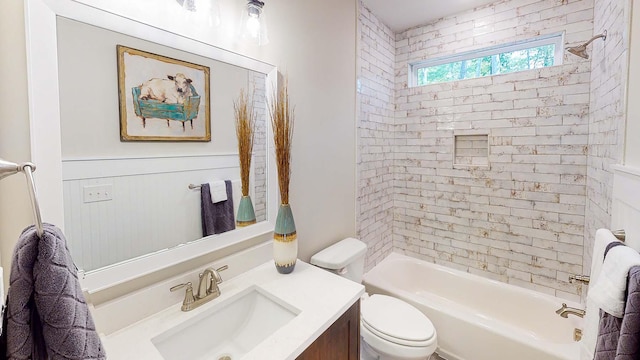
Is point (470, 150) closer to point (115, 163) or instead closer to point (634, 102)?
point (634, 102)

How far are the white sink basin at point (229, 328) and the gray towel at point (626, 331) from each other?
3.24ft

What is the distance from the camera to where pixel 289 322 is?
3.47 feet

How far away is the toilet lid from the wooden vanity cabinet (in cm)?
36

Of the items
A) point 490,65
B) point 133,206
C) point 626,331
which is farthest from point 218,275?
point 490,65

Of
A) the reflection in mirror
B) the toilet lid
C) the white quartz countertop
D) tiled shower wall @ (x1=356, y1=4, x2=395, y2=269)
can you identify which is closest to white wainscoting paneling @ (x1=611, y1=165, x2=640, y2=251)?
the toilet lid

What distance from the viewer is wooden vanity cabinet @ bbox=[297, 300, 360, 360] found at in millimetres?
1010

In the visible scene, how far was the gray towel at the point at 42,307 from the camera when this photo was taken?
422mm

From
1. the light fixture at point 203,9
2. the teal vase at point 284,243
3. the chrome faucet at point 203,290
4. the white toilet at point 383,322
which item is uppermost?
the light fixture at point 203,9

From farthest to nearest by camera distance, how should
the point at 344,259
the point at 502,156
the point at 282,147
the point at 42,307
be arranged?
1. the point at 502,156
2. the point at 344,259
3. the point at 282,147
4. the point at 42,307

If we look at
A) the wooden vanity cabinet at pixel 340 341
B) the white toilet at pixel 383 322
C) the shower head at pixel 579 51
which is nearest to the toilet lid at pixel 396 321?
the white toilet at pixel 383 322

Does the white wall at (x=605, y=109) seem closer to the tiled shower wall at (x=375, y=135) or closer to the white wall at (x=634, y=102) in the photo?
the white wall at (x=634, y=102)

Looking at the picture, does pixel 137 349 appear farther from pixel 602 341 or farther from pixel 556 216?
pixel 556 216

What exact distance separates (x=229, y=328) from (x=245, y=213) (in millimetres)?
521

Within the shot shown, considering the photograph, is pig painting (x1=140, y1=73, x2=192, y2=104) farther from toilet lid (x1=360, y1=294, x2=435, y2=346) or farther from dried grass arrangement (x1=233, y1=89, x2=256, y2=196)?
toilet lid (x1=360, y1=294, x2=435, y2=346)
